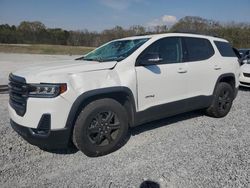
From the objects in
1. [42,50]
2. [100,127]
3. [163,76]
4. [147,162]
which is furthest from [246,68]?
[42,50]

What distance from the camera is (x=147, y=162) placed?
136 inches

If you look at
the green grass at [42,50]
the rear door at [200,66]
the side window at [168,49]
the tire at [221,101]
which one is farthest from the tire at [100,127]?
the green grass at [42,50]

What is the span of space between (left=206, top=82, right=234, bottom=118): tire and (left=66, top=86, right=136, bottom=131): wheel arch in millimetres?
2256

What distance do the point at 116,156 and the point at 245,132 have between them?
262 centimetres

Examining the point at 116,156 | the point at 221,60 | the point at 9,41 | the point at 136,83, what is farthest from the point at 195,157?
the point at 9,41

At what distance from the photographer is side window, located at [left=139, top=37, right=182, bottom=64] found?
4148mm

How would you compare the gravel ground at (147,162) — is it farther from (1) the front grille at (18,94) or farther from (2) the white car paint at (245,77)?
(2) the white car paint at (245,77)

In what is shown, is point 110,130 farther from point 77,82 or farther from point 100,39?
point 100,39

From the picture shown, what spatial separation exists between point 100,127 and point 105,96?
18.1 inches

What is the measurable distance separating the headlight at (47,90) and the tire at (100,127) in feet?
1.49

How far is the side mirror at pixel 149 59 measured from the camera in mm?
3775

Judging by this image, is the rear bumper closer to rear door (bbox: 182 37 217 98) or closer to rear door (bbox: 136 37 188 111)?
rear door (bbox: 136 37 188 111)

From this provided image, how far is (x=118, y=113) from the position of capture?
366 cm

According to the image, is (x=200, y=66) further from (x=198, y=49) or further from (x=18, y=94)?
(x=18, y=94)
